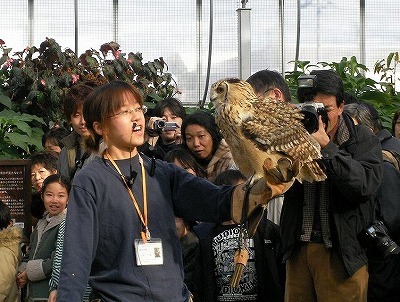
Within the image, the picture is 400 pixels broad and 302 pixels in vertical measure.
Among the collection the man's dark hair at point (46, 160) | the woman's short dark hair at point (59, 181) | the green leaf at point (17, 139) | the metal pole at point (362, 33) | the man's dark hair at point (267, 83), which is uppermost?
the metal pole at point (362, 33)

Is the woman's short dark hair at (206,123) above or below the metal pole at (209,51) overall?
below

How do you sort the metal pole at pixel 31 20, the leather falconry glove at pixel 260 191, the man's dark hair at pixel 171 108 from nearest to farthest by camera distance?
1. the leather falconry glove at pixel 260 191
2. the man's dark hair at pixel 171 108
3. the metal pole at pixel 31 20

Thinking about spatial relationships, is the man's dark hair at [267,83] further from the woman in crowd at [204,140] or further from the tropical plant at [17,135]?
the tropical plant at [17,135]

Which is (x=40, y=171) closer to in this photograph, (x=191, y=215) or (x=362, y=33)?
(x=191, y=215)

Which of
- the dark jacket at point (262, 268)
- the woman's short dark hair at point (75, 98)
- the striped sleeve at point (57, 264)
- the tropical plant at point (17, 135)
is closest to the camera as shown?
the striped sleeve at point (57, 264)

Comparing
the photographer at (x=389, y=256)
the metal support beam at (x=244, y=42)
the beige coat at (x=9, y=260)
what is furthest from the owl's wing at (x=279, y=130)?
the metal support beam at (x=244, y=42)

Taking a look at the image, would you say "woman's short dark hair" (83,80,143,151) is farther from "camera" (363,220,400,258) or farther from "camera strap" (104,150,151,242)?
"camera" (363,220,400,258)

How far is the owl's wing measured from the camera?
3.89m

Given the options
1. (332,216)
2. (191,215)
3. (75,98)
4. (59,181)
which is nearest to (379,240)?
(332,216)

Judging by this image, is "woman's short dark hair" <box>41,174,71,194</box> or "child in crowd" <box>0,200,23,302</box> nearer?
"woman's short dark hair" <box>41,174,71,194</box>

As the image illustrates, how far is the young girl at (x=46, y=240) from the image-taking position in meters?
6.11

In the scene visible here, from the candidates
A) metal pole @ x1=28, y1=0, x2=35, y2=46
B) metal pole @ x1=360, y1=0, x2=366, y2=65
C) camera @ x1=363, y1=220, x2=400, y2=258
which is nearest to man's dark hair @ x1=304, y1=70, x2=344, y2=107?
camera @ x1=363, y1=220, x2=400, y2=258

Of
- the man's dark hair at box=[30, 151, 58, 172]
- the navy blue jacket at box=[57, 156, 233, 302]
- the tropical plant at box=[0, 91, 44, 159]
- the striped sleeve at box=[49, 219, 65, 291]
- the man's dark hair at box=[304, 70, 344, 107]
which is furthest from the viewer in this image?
the tropical plant at box=[0, 91, 44, 159]

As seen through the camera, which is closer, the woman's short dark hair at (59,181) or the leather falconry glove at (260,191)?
the leather falconry glove at (260,191)
